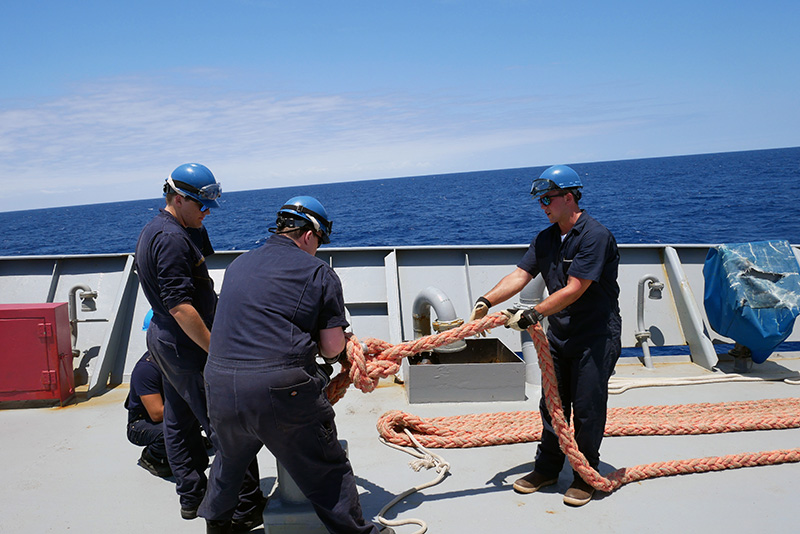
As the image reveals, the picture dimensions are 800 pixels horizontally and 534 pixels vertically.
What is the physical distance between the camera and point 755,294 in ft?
17.6

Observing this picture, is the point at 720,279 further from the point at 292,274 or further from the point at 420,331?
the point at 292,274

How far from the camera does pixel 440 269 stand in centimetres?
682

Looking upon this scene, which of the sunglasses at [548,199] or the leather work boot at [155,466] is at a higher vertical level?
the sunglasses at [548,199]

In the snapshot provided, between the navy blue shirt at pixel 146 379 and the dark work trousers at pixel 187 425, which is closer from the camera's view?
the dark work trousers at pixel 187 425

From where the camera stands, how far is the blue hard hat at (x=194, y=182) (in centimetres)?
321

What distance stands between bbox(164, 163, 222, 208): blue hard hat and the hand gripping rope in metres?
1.12

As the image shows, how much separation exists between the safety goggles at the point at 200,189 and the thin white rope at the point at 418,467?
2008 mm

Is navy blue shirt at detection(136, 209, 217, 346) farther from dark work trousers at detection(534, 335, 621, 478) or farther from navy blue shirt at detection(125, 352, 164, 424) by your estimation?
dark work trousers at detection(534, 335, 621, 478)

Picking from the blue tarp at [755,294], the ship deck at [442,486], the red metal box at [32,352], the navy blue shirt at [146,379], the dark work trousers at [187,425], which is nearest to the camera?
the dark work trousers at [187,425]

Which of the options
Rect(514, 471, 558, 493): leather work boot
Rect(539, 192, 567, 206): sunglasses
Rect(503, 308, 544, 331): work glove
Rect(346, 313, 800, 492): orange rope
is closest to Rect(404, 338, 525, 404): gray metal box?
Rect(346, 313, 800, 492): orange rope

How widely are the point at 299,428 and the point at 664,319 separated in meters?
5.04

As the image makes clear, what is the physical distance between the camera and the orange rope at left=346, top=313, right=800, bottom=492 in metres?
3.33

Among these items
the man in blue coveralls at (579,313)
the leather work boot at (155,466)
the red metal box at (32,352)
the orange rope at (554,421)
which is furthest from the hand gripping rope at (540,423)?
the red metal box at (32,352)

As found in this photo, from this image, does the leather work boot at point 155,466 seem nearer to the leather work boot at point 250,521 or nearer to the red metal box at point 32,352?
the leather work boot at point 250,521
